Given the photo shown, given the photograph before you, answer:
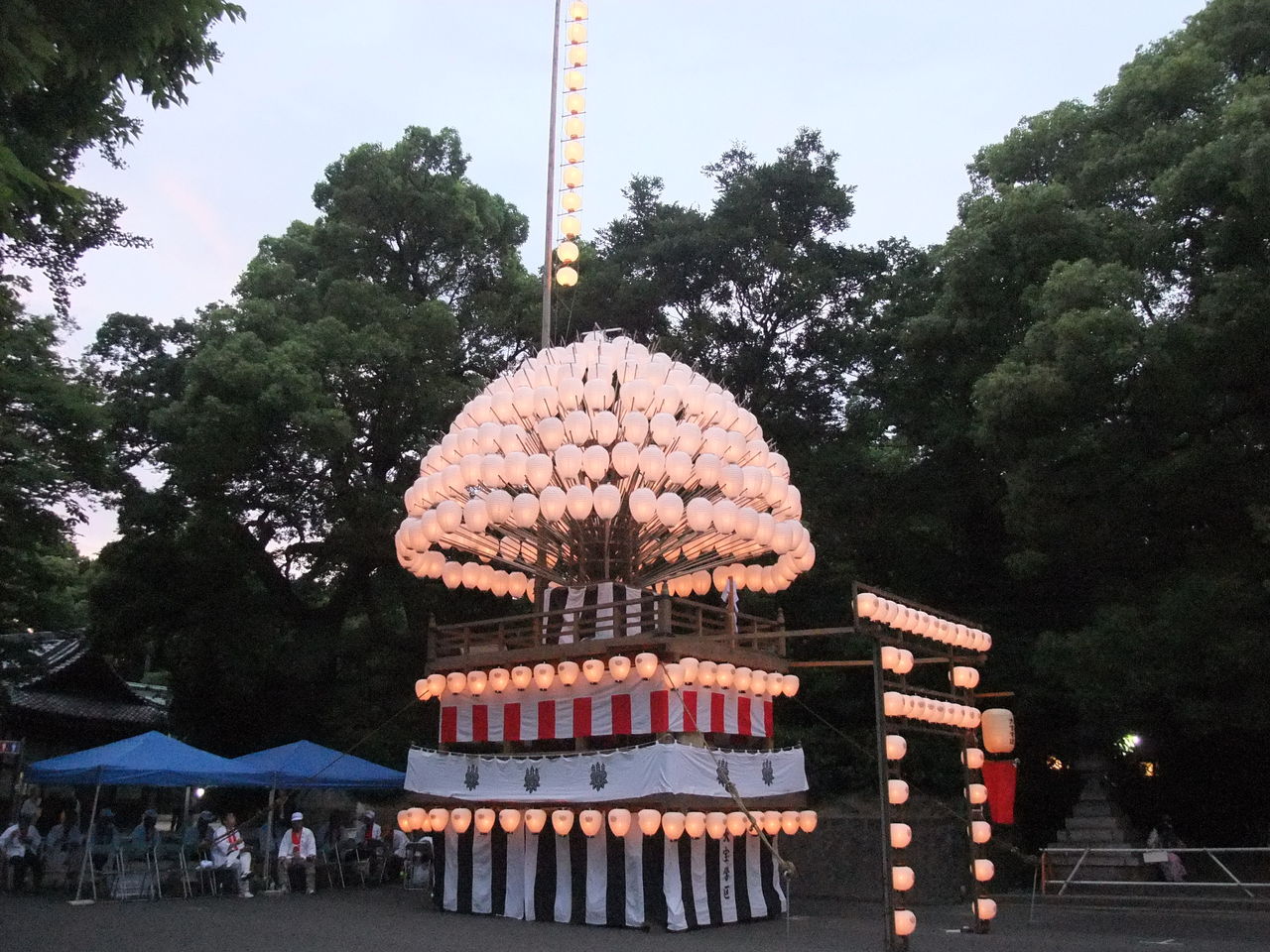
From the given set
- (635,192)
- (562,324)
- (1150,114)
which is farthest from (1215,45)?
(562,324)

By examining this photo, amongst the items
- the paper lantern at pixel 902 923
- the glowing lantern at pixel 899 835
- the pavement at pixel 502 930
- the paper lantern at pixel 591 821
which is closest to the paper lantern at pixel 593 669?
the paper lantern at pixel 591 821

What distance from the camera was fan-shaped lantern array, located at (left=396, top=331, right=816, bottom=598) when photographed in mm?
14312

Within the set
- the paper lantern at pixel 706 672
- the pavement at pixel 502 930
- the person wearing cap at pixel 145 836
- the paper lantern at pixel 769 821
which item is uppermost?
the paper lantern at pixel 706 672

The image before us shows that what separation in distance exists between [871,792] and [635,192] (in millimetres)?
15866

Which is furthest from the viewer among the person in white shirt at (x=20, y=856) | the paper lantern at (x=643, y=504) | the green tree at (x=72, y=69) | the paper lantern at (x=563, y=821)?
the person in white shirt at (x=20, y=856)

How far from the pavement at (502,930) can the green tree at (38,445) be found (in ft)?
21.0

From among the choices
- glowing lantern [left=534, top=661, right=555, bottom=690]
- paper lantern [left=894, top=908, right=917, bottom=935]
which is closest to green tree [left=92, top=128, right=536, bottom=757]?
glowing lantern [left=534, top=661, right=555, bottom=690]

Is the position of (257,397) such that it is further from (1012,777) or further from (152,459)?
(1012,777)

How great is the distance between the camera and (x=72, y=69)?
7539 millimetres

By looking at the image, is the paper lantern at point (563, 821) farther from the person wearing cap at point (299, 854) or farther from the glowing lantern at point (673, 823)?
the person wearing cap at point (299, 854)

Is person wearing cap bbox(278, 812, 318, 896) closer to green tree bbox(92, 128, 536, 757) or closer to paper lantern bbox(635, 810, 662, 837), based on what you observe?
green tree bbox(92, 128, 536, 757)

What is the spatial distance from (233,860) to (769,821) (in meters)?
8.85

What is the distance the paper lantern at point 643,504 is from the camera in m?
14.2

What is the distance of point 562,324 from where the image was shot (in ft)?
87.3
